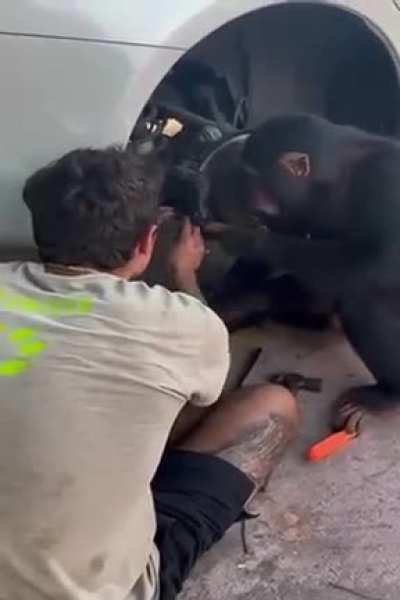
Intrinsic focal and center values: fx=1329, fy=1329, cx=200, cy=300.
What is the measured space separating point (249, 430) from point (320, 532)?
0.80 ft

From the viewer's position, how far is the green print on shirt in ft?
6.13

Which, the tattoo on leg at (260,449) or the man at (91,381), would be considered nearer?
the man at (91,381)

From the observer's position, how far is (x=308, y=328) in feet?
11.2

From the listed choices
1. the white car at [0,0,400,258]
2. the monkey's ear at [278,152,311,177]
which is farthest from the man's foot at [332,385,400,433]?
the white car at [0,0,400,258]

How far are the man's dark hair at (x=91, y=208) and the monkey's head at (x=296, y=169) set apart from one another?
0.85 metres

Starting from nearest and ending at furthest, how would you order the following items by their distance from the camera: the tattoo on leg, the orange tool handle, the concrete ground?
the concrete ground, the tattoo on leg, the orange tool handle

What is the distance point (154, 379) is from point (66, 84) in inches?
25.0

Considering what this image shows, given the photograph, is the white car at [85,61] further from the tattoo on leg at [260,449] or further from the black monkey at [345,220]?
the tattoo on leg at [260,449]

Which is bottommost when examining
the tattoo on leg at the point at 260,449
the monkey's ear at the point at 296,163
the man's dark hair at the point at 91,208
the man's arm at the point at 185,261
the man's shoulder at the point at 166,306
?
the tattoo on leg at the point at 260,449

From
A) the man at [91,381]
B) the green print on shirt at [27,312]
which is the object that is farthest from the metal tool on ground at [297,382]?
the green print on shirt at [27,312]

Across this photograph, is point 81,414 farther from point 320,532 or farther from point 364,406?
point 364,406

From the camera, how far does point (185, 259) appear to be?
107 inches

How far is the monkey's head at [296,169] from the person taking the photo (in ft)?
9.66

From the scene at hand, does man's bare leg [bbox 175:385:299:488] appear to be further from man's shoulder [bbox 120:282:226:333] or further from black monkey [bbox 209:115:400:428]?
man's shoulder [bbox 120:282:226:333]
